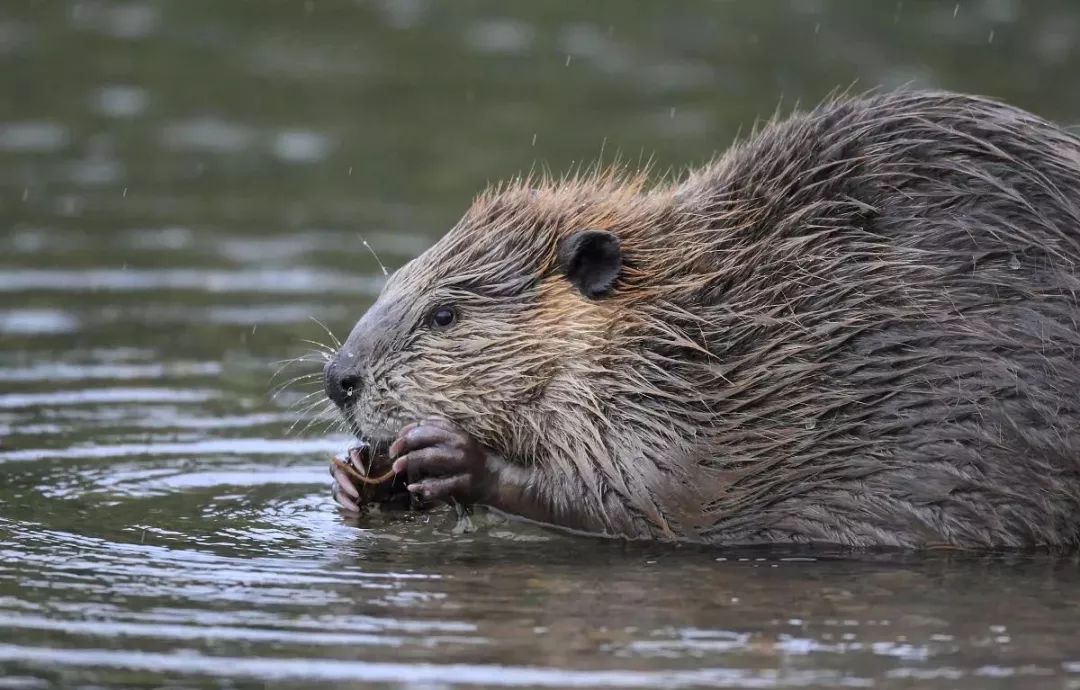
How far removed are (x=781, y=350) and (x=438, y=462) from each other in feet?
3.79

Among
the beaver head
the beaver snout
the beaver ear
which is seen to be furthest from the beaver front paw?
the beaver ear

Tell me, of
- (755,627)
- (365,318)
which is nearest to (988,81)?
(365,318)

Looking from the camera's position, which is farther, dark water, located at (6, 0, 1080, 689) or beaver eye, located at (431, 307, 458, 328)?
beaver eye, located at (431, 307, 458, 328)

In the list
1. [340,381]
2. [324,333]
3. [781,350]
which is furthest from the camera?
[324,333]

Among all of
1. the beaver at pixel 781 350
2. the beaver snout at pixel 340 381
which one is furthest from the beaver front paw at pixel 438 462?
the beaver snout at pixel 340 381

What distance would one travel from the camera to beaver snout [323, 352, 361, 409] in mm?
6309

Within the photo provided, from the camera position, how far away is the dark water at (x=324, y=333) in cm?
495

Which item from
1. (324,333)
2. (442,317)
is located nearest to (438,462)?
(442,317)

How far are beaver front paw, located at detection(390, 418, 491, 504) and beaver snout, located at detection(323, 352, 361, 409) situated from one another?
236mm

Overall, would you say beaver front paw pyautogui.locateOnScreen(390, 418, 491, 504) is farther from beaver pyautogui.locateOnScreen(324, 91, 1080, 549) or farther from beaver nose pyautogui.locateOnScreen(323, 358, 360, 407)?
beaver nose pyautogui.locateOnScreen(323, 358, 360, 407)

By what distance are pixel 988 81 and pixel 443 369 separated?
9741 mm

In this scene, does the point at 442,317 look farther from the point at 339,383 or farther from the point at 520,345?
the point at 339,383

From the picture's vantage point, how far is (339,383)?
6.31 meters

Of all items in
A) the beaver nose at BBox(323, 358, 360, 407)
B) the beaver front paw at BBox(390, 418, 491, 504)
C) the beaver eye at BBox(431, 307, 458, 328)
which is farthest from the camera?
the beaver eye at BBox(431, 307, 458, 328)
